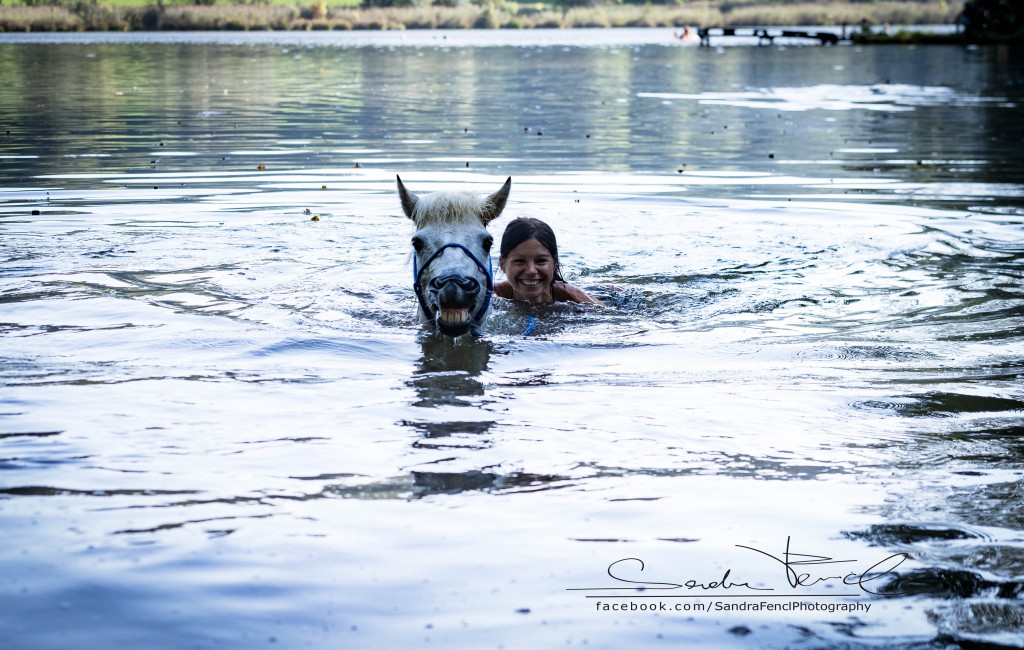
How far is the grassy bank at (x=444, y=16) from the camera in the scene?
76500mm

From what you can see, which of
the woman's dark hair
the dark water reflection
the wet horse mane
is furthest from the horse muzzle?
the dark water reflection

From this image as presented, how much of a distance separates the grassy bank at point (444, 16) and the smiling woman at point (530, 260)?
7341 cm

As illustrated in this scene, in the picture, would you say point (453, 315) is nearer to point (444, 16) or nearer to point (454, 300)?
point (454, 300)

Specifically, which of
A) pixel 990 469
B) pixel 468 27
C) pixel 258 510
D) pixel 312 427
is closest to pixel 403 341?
pixel 312 427

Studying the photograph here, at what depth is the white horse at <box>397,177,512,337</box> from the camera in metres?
6.44

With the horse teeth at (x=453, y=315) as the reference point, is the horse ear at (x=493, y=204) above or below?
above

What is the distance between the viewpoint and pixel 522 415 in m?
6.06

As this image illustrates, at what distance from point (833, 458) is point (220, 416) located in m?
3.19

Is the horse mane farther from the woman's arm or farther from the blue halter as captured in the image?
the woman's arm

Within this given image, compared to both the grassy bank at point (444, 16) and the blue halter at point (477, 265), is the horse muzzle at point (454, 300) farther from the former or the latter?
the grassy bank at point (444, 16)

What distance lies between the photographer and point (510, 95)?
3131cm

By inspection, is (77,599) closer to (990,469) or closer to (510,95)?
(990,469)
